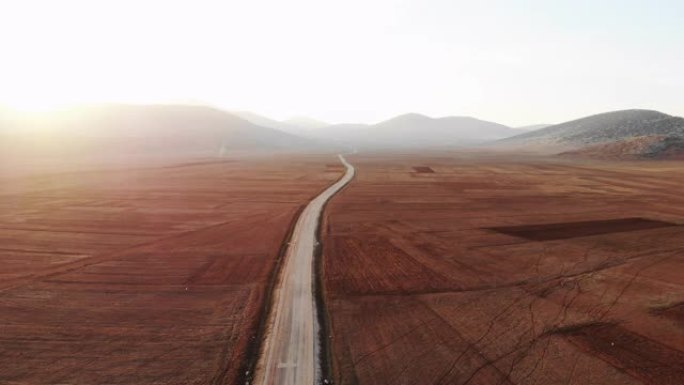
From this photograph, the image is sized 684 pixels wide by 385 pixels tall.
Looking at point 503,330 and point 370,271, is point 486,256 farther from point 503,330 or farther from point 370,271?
point 503,330

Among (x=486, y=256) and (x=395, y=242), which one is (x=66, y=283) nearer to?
(x=395, y=242)

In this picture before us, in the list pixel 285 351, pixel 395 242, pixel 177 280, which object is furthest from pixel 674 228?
pixel 177 280

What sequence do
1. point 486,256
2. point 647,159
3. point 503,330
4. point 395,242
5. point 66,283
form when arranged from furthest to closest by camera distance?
point 647,159 → point 395,242 → point 486,256 → point 66,283 → point 503,330

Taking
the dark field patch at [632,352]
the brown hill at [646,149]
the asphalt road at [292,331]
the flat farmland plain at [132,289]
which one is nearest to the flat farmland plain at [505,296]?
the dark field patch at [632,352]

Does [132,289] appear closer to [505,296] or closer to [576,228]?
[505,296]

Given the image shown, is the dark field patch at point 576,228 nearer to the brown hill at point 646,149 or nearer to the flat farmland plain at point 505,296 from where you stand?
the flat farmland plain at point 505,296

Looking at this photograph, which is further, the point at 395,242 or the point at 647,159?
the point at 647,159

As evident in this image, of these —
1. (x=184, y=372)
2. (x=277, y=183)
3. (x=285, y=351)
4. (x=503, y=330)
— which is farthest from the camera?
(x=277, y=183)
